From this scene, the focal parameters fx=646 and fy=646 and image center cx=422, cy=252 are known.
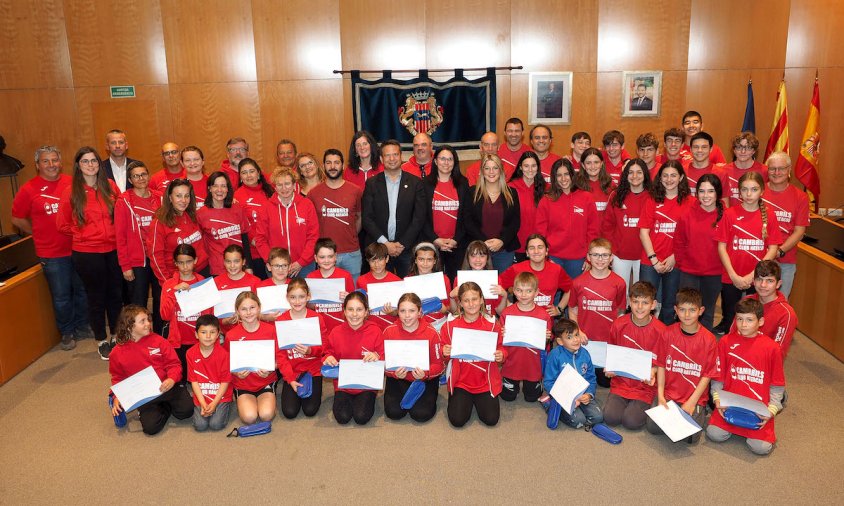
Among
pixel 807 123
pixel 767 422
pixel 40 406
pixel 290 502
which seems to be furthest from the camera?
pixel 807 123

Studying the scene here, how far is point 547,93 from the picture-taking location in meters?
8.84

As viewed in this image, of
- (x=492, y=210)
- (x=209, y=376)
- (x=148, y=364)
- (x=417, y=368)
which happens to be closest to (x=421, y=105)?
(x=492, y=210)

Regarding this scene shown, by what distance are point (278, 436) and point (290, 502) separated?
2.79 ft

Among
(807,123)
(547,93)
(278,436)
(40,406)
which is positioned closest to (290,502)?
(278,436)

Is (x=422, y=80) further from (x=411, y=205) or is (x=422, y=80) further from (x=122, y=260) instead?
(x=122, y=260)

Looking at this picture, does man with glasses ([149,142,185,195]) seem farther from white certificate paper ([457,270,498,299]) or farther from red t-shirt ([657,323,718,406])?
red t-shirt ([657,323,718,406])

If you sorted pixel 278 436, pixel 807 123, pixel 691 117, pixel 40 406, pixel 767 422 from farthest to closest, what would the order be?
pixel 807 123 < pixel 691 117 < pixel 40 406 < pixel 278 436 < pixel 767 422

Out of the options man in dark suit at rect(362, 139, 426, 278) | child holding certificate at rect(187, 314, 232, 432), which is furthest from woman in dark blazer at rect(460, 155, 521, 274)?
child holding certificate at rect(187, 314, 232, 432)

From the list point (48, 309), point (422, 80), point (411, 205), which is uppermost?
point (422, 80)

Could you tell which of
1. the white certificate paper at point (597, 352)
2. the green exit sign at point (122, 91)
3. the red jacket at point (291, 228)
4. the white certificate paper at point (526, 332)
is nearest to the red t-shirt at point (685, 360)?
the white certificate paper at point (597, 352)

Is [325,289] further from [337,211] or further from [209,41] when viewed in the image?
[209,41]

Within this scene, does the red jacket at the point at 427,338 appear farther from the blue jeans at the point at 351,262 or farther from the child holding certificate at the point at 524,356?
the blue jeans at the point at 351,262

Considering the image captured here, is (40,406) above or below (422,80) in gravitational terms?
below

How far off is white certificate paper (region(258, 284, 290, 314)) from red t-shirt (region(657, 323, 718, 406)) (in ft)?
9.90
